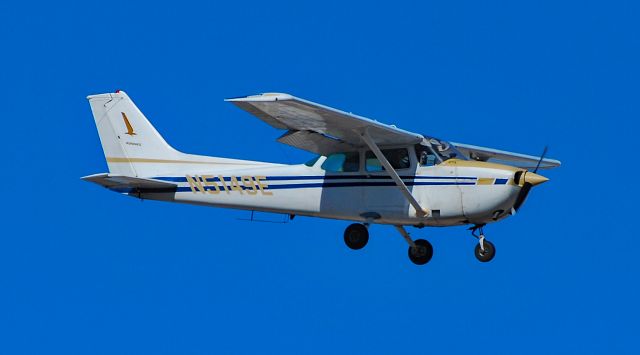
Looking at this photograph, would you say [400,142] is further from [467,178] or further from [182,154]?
[182,154]

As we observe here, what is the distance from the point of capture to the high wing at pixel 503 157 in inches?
1001

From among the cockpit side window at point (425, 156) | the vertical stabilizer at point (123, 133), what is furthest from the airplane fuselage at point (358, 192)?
the vertical stabilizer at point (123, 133)

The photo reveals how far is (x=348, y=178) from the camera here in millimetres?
23203

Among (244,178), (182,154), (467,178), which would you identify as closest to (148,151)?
(182,154)

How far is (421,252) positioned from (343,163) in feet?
7.34

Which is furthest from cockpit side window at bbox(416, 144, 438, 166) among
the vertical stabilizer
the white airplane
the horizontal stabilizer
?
the vertical stabilizer

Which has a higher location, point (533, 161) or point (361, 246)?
point (533, 161)

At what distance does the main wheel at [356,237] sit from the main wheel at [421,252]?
97 cm

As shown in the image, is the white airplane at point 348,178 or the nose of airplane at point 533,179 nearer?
the nose of airplane at point 533,179

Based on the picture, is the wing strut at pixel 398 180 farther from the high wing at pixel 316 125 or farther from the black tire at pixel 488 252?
the black tire at pixel 488 252

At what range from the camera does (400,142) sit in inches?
898

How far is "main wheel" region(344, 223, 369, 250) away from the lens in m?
23.5

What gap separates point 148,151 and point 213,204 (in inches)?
79.3

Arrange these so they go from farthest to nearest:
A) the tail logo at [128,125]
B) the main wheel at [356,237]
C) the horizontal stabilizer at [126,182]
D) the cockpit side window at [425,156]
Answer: the tail logo at [128,125] → the horizontal stabilizer at [126,182] → the main wheel at [356,237] → the cockpit side window at [425,156]
